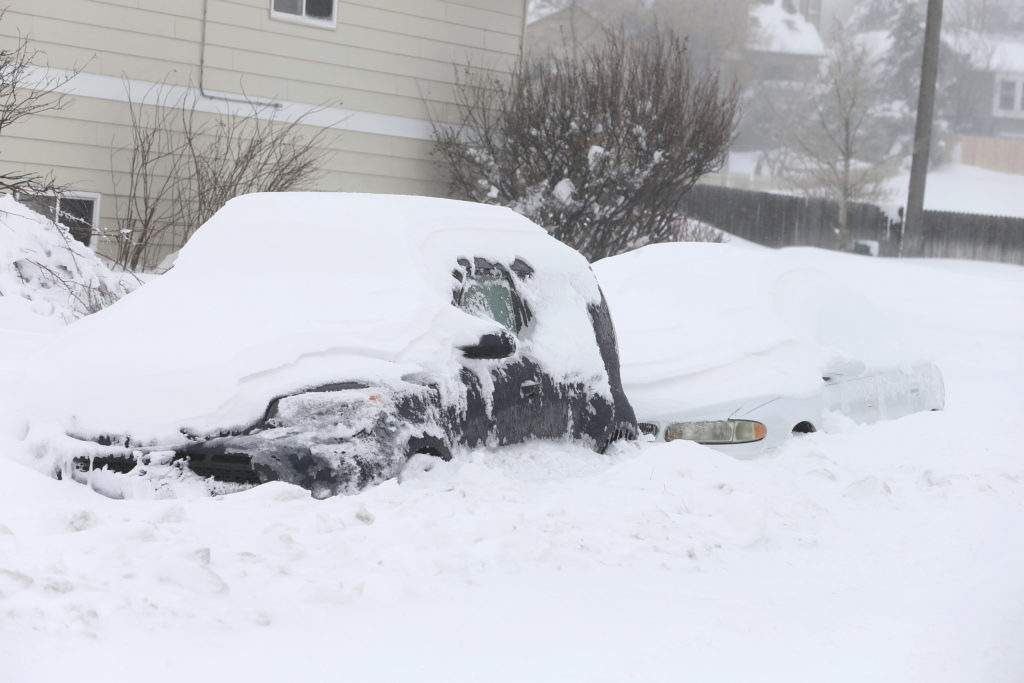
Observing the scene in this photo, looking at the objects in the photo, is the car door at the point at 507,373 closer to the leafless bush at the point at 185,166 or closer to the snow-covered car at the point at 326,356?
the snow-covered car at the point at 326,356

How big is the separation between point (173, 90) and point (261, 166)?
1337mm

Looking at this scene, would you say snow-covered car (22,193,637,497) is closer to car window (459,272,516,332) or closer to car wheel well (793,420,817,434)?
car window (459,272,516,332)

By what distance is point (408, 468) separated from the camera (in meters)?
5.69

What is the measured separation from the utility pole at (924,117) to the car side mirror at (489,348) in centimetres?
2003

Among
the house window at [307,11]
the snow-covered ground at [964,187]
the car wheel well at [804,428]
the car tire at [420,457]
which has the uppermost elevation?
the snow-covered ground at [964,187]

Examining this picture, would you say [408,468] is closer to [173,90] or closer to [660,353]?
[660,353]

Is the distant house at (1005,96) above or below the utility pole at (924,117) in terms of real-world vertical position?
above

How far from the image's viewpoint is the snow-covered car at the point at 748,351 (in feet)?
26.8

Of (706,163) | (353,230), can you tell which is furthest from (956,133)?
(353,230)

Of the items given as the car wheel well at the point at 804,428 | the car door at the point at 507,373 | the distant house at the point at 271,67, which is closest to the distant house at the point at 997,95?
the distant house at the point at 271,67

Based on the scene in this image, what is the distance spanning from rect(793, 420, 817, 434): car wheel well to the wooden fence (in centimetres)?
3164

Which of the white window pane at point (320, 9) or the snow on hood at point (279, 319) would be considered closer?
the snow on hood at point (279, 319)

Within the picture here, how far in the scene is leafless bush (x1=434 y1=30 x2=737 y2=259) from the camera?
16844mm

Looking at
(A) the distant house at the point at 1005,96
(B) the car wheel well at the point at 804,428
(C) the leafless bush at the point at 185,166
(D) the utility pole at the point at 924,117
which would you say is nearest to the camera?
(B) the car wheel well at the point at 804,428
